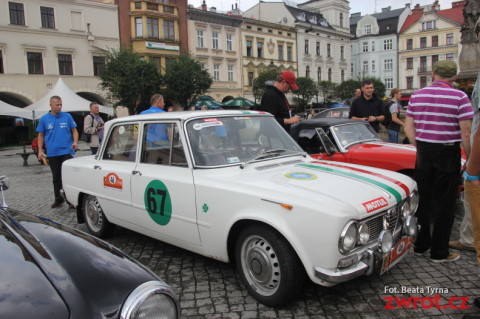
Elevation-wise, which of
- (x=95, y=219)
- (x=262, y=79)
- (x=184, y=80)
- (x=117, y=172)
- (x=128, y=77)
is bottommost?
(x=95, y=219)

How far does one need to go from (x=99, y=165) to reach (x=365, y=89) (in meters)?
5.13

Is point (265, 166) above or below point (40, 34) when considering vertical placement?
below

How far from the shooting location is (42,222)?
2.53 metres

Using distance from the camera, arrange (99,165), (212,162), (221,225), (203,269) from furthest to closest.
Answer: (99,165) < (203,269) < (212,162) < (221,225)

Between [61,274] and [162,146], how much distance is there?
7.93 ft

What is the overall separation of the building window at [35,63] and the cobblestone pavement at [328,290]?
32411 mm

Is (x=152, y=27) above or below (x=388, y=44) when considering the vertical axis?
below

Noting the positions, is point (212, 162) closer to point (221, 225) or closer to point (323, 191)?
point (221, 225)

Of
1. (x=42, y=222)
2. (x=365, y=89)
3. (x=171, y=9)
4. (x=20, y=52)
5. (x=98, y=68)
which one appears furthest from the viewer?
(x=171, y=9)

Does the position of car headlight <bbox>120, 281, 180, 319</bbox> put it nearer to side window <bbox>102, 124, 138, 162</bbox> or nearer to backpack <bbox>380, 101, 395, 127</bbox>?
side window <bbox>102, 124, 138, 162</bbox>

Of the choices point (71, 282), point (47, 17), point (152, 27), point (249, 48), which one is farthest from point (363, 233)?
point (249, 48)

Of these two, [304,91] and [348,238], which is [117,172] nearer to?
[348,238]

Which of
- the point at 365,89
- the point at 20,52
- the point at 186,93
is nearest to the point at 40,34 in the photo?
the point at 20,52

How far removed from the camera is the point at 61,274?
1831 millimetres
